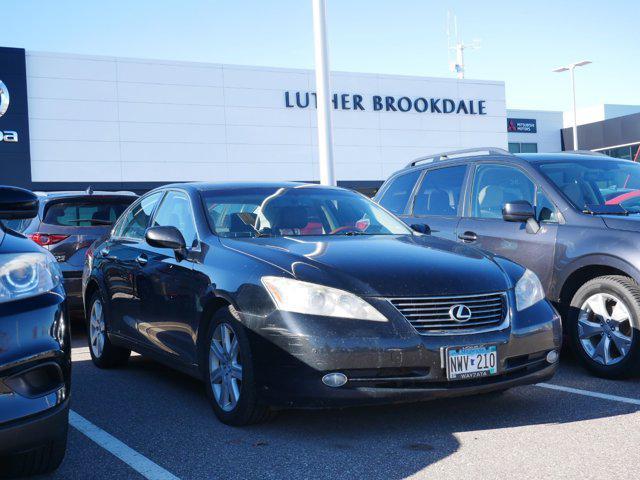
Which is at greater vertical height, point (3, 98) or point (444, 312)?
point (3, 98)

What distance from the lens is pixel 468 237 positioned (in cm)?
706

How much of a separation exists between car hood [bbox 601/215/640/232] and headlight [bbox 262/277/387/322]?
8.05 ft

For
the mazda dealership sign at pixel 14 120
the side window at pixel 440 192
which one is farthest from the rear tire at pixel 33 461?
the mazda dealership sign at pixel 14 120

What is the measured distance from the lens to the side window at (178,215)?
18.4 ft

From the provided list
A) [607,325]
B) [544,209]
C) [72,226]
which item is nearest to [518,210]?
[544,209]

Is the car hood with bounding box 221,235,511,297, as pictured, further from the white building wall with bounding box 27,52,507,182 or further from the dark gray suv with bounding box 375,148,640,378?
the white building wall with bounding box 27,52,507,182

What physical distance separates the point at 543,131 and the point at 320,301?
2109 inches

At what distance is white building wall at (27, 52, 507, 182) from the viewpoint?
33.3 meters

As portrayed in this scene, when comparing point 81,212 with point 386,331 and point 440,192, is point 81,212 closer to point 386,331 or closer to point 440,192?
point 440,192

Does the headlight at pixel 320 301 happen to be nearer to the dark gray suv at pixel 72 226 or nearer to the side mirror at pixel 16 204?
the side mirror at pixel 16 204

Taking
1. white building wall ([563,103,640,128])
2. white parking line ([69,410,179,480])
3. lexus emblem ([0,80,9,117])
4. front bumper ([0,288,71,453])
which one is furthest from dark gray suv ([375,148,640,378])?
white building wall ([563,103,640,128])

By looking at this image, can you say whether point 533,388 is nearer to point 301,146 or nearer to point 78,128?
point 78,128

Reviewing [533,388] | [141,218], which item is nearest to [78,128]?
[141,218]

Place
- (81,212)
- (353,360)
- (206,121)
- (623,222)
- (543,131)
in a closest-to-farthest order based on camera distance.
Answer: (353,360), (623,222), (81,212), (206,121), (543,131)
